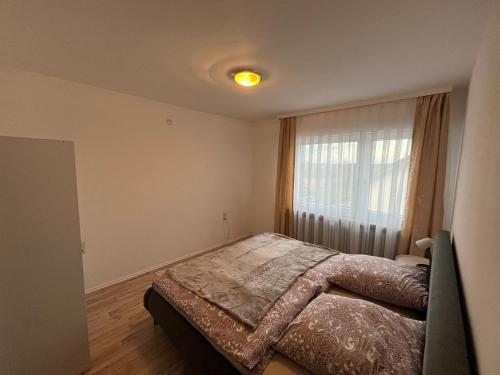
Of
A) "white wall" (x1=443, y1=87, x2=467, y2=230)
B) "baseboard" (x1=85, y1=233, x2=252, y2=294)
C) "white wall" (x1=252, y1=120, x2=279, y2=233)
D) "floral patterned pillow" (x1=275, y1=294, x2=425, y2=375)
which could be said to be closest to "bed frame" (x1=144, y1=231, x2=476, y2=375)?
"floral patterned pillow" (x1=275, y1=294, x2=425, y2=375)

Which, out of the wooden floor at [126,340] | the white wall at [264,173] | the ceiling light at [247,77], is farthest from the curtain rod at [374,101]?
the wooden floor at [126,340]

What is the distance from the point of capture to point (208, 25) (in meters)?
1.33

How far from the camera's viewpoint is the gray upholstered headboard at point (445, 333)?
27.6 inches

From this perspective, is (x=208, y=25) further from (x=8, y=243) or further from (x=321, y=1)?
(x=8, y=243)

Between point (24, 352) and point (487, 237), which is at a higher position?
point (487, 237)

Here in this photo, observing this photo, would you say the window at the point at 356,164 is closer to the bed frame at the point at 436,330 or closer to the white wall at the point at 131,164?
the bed frame at the point at 436,330

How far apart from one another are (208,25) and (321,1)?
0.68 metres

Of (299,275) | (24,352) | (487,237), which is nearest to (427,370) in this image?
(487,237)

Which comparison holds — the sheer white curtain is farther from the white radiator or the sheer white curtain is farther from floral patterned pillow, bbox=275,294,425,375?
floral patterned pillow, bbox=275,294,425,375

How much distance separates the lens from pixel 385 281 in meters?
1.55

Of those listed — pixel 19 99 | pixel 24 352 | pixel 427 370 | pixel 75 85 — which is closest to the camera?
pixel 427 370

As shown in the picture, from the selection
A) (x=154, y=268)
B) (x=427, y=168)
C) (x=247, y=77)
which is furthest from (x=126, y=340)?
(x=427, y=168)

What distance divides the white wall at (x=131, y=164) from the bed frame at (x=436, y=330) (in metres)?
1.20

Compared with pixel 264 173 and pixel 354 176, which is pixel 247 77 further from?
pixel 264 173
